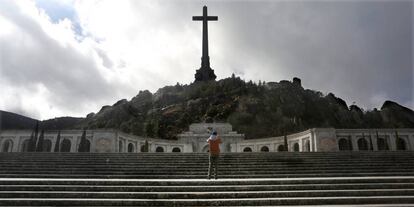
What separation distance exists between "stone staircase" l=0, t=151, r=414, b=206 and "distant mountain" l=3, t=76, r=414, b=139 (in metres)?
39.6

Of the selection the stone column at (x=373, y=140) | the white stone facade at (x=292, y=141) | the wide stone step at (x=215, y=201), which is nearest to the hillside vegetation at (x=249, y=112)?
the white stone facade at (x=292, y=141)

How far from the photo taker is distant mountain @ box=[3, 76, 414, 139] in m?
64.5

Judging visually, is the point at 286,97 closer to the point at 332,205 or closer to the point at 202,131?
the point at 202,131

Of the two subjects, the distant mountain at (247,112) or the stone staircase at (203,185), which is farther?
the distant mountain at (247,112)

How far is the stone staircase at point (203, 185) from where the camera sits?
891 centimetres

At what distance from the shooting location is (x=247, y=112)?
230ft

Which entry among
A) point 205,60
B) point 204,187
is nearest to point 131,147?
point 204,187

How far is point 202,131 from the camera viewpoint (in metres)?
42.4

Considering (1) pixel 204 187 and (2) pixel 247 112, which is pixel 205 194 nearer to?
(1) pixel 204 187

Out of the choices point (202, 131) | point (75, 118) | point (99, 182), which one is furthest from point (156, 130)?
point (99, 182)

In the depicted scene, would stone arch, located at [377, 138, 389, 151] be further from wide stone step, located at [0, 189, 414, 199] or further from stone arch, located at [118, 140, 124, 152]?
wide stone step, located at [0, 189, 414, 199]

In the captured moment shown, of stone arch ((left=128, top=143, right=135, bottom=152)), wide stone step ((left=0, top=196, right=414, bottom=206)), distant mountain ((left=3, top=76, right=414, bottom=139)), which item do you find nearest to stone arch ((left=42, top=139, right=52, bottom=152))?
stone arch ((left=128, top=143, right=135, bottom=152))

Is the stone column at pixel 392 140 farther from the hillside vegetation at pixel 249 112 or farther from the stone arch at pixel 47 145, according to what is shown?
the stone arch at pixel 47 145

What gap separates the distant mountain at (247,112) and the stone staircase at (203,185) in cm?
3956
